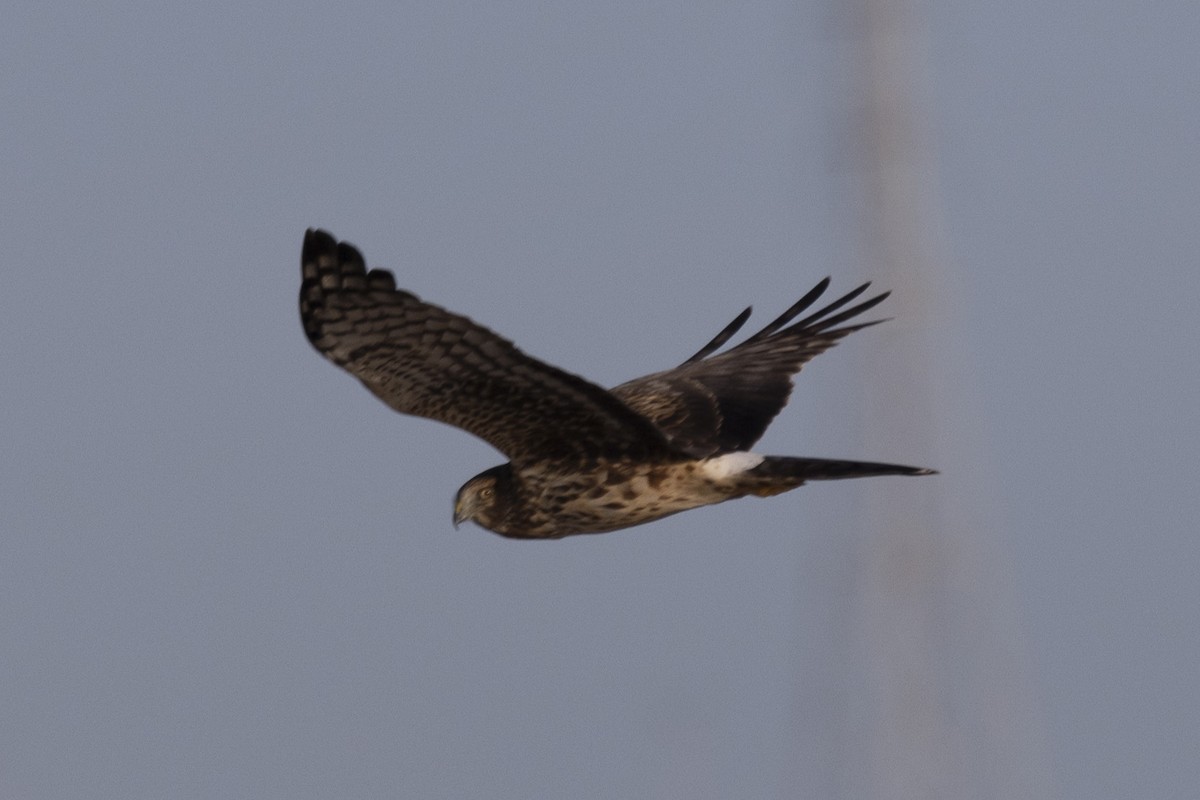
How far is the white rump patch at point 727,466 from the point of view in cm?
582

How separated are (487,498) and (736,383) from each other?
97 centimetres

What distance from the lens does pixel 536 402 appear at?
554 centimetres

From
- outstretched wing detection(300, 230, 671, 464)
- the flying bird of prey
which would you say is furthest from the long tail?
outstretched wing detection(300, 230, 671, 464)

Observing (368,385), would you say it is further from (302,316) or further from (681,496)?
(681,496)

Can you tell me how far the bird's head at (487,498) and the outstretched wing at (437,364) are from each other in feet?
1.00

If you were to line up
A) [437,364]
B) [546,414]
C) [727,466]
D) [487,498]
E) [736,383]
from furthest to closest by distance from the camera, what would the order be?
1. [736,383]
2. [487,498]
3. [727,466]
4. [546,414]
5. [437,364]

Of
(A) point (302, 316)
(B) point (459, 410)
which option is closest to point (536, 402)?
(B) point (459, 410)

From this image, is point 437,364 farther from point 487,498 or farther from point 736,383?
point 736,383

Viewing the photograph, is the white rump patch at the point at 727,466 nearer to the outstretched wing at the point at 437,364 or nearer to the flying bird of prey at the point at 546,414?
the flying bird of prey at the point at 546,414

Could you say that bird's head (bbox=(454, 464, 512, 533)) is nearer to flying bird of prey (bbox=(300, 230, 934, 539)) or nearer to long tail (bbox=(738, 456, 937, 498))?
flying bird of prey (bbox=(300, 230, 934, 539))

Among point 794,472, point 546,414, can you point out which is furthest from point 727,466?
point 546,414

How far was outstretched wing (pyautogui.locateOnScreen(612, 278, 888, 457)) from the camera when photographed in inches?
243

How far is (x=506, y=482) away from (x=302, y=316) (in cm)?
84

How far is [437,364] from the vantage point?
5414 mm
